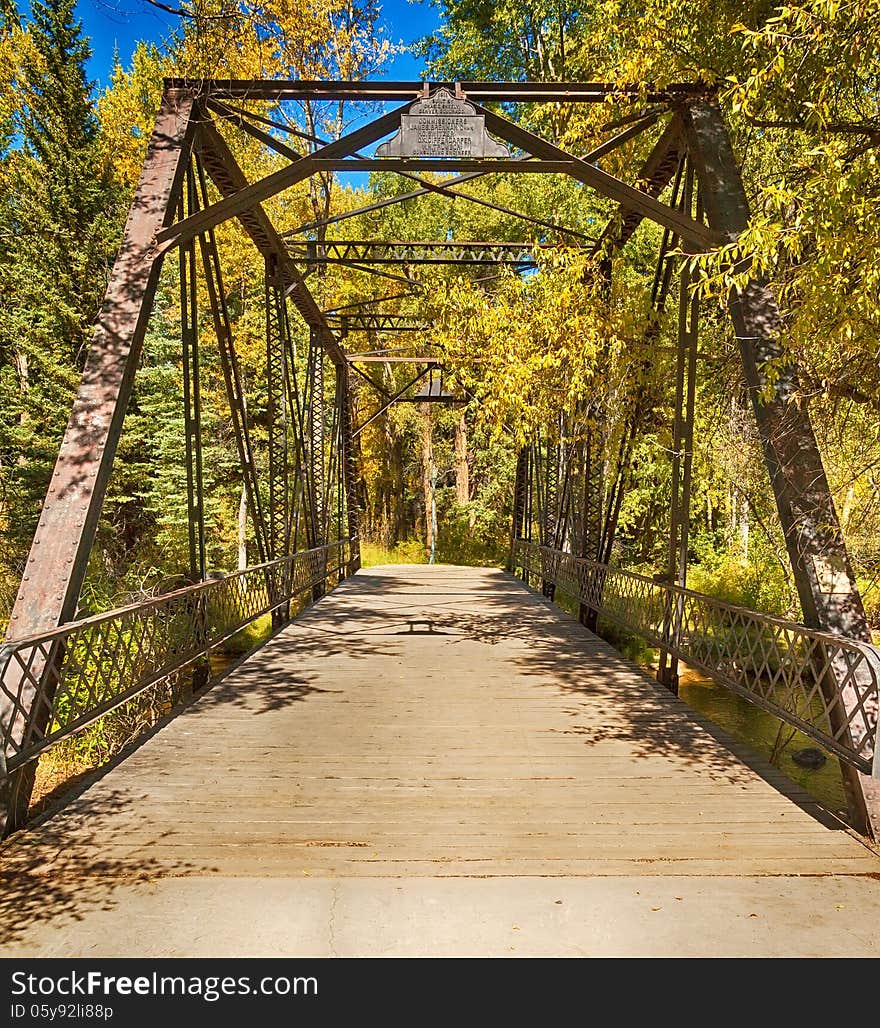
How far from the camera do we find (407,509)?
151ft

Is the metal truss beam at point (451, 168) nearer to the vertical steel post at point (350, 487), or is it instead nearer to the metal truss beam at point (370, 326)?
the metal truss beam at point (370, 326)

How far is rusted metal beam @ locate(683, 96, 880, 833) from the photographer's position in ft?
15.5

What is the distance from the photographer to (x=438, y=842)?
4125mm

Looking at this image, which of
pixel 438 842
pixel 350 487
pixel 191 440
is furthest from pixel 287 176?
pixel 350 487

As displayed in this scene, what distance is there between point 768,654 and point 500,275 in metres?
7.82

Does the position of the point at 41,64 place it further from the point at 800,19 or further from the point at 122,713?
the point at 800,19

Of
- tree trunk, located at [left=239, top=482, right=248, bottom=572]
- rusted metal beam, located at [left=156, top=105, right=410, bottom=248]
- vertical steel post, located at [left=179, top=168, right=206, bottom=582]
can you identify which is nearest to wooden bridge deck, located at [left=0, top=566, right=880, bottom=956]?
vertical steel post, located at [left=179, top=168, right=206, bottom=582]

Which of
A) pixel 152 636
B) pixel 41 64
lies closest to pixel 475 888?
pixel 152 636

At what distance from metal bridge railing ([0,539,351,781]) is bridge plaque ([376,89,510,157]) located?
434 cm

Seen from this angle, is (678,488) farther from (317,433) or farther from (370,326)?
(370,326)

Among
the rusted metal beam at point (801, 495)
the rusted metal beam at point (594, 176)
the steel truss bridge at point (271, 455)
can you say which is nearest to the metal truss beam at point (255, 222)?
the steel truss bridge at point (271, 455)

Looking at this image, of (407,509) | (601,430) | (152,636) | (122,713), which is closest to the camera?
(152,636)
